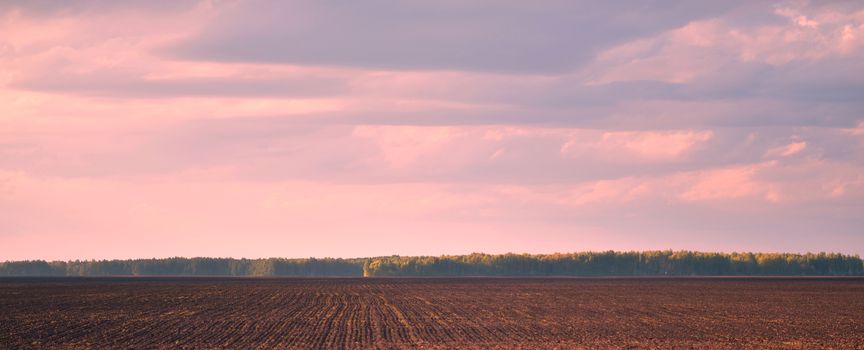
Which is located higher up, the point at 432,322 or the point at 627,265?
the point at 627,265

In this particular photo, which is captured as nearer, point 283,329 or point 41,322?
point 283,329

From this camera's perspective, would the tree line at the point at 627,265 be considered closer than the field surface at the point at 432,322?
No

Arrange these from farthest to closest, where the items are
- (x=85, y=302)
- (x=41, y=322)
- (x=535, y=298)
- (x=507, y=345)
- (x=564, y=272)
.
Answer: (x=564, y=272) < (x=535, y=298) < (x=85, y=302) < (x=41, y=322) < (x=507, y=345)

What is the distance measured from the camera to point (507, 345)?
3127cm

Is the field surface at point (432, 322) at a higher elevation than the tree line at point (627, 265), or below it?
below

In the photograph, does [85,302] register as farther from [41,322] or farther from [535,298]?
[535,298]

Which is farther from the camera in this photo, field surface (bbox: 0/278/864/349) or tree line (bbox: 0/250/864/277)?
tree line (bbox: 0/250/864/277)

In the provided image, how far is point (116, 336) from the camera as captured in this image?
33.9 meters

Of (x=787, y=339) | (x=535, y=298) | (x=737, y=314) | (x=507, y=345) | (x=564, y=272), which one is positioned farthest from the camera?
(x=564, y=272)

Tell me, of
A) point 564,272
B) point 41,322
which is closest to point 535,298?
point 41,322

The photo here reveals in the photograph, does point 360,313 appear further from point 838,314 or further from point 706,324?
point 838,314

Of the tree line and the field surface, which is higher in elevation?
the tree line

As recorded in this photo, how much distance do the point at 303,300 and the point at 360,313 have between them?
13.7m

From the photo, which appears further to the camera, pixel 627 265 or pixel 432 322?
pixel 627 265
